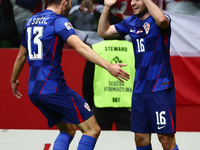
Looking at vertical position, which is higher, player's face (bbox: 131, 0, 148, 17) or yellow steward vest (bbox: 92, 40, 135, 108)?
player's face (bbox: 131, 0, 148, 17)

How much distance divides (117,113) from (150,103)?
148cm

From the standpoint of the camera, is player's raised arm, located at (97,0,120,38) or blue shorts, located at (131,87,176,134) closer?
blue shorts, located at (131,87,176,134)

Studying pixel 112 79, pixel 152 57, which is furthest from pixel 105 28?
pixel 112 79

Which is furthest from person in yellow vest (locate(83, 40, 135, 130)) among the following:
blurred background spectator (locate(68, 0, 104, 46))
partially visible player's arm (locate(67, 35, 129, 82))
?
partially visible player's arm (locate(67, 35, 129, 82))

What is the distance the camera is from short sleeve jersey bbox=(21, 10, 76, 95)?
366 centimetres

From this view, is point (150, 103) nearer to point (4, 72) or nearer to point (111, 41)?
point (111, 41)

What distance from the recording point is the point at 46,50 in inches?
145

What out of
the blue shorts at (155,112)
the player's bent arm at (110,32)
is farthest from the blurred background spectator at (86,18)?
the blue shorts at (155,112)

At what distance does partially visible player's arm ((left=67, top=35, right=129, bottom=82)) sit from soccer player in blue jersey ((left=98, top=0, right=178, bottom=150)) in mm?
507

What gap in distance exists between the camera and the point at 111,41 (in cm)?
521

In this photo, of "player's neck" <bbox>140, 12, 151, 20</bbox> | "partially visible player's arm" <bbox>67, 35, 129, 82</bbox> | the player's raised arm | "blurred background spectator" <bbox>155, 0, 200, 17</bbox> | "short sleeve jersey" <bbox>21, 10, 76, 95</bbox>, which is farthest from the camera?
"blurred background spectator" <bbox>155, 0, 200, 17</bbox>

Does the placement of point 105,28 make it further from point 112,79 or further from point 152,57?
point 112,79

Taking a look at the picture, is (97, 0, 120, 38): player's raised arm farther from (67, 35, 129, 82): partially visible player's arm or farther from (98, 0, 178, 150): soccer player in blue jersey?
(67, 35, 129, 82): partially visible player's arm

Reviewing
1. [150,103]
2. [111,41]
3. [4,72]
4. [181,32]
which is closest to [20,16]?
[4,72]
